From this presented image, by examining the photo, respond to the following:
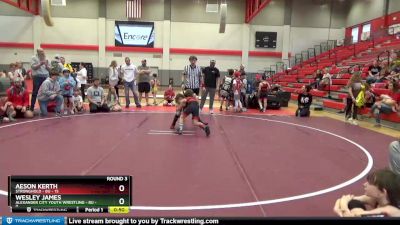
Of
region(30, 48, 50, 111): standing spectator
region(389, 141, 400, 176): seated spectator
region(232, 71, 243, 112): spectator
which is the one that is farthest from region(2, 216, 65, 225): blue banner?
region(232, 71, 243, 112): spectator

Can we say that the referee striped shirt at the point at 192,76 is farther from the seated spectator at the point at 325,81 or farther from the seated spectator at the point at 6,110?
the seated spectator at the point at 325,81

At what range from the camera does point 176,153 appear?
18.0 feet

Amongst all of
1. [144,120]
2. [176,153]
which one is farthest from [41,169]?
[144,120]

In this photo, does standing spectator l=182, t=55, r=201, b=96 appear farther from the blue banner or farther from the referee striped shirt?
the blue banner

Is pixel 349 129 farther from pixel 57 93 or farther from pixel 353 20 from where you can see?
pixel 353 20

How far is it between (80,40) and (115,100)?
15781 millimetres

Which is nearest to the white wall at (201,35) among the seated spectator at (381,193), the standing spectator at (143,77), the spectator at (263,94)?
the standing spectator at (143,77)

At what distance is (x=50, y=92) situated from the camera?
31.3 ft

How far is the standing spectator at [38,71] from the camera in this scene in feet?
31.9

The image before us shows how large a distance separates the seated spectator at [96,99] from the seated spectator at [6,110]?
8.19 feet

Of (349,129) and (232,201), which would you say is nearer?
(232,201)

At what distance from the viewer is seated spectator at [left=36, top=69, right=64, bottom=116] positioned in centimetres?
949

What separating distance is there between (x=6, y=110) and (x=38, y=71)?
5.74 ft

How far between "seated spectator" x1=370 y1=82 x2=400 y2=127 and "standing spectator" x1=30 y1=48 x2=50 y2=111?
899 centimetres
